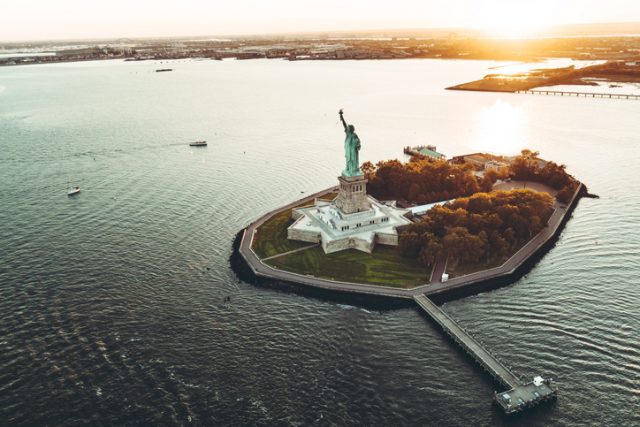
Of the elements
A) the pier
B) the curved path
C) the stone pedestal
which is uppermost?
the stone pedestal

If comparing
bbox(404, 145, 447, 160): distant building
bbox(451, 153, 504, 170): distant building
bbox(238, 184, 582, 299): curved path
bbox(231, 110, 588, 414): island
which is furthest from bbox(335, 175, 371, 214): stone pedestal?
bbox(404, 145, 447, 160): distant building

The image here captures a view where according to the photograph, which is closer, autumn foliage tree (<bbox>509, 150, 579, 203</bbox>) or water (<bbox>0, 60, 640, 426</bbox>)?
water (<bbox>0, 60, 640, 426</bbox>)

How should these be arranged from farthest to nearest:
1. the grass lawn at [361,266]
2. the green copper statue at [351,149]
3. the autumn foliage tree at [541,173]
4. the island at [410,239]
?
1. the autumn foliage tree at [541,173]
2. the green copper statue at [351,149]
3. the grass lawn at [361,266]
4. the island at [410,239]

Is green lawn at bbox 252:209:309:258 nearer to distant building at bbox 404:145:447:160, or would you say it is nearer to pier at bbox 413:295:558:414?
pier at bbox 413:295:558:414

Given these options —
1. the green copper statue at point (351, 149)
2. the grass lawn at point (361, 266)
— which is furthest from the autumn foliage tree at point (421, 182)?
the grass lawn at point (361, 266)

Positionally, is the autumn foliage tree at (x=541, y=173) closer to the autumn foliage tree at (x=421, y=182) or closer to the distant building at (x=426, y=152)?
the autumn foliage tree at (x=421, y=182)

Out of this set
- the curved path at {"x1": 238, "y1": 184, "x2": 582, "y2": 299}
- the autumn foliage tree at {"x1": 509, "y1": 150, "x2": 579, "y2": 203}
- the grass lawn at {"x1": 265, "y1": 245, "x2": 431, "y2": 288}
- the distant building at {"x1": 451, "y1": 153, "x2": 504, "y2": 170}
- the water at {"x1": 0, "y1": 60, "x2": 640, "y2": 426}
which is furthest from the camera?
the distant building at {"x1": 451, "y1": 153, "x2": 504, "y2": 170}
